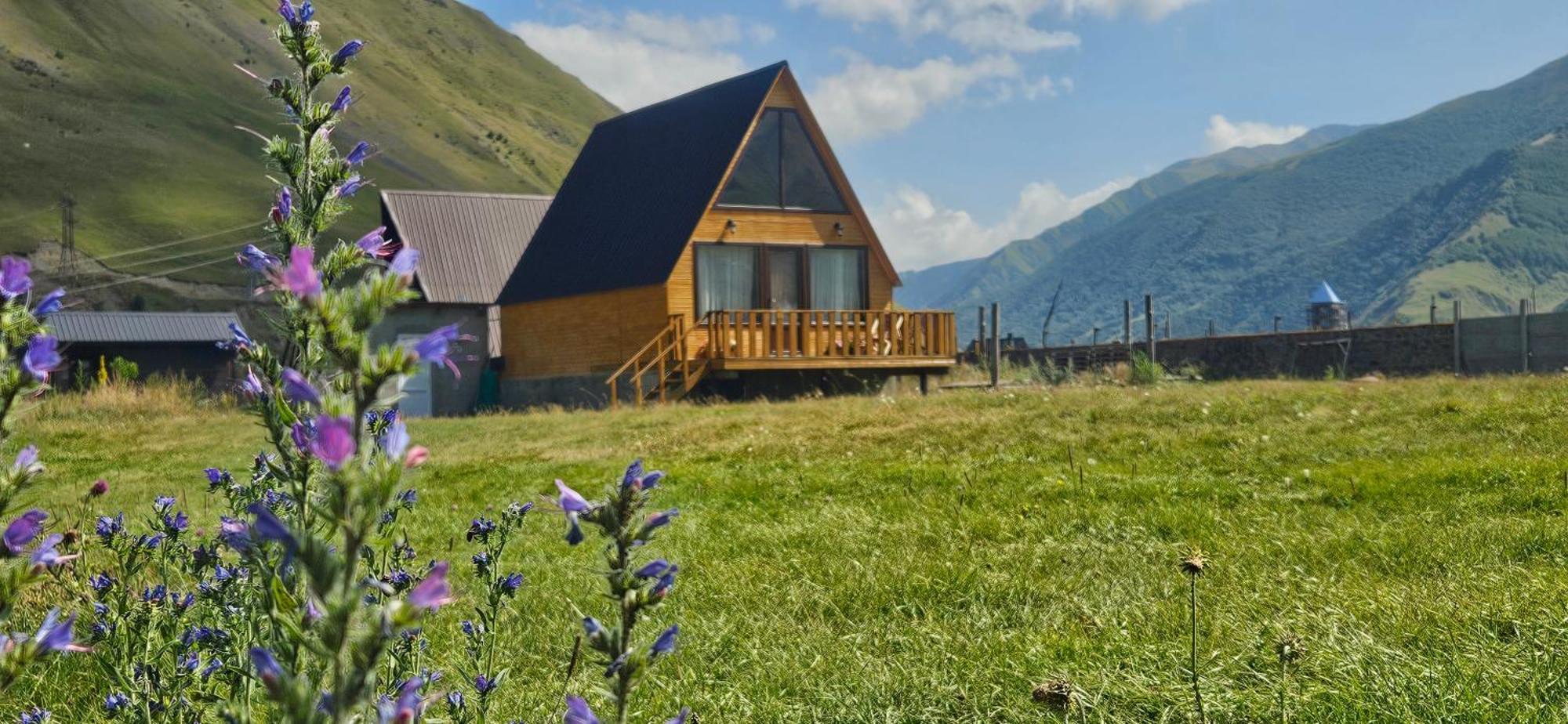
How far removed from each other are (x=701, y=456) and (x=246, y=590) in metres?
10.1

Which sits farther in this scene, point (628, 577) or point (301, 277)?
Result: point (628, 577)

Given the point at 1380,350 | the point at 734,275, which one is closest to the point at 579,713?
the point at 734,275

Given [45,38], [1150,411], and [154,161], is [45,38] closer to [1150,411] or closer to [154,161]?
[154,161]

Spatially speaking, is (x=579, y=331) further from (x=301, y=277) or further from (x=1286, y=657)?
(x=301, y=277)

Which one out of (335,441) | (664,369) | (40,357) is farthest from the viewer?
(664,369)

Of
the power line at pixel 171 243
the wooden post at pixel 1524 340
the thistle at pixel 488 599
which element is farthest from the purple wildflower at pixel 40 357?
the power line at pixel 171 243

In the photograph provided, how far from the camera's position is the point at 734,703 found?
4688 millimetres

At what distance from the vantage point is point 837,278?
28906 millimetres

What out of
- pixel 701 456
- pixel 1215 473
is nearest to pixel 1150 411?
pixel 1215 473

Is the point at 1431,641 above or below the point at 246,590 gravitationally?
below

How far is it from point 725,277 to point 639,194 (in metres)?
4.25

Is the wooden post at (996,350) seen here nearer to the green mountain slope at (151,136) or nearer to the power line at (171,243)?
the green mountain slope at (151,136)

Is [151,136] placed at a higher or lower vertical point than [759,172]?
higher

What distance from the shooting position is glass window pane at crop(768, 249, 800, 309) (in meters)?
28.2
